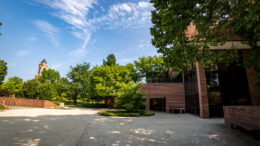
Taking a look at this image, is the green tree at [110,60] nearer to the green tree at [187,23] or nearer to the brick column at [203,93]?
the brick column at [203,93]

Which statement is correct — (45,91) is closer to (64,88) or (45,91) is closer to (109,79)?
(64,88)

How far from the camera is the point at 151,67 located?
101 ft

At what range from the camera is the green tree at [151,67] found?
3022 cm

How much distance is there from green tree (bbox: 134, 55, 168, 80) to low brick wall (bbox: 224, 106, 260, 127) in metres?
22.7

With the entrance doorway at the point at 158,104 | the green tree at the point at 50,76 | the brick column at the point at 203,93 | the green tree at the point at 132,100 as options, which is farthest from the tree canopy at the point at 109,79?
the green tree at the point at 50,76

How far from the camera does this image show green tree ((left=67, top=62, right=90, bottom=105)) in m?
32.3

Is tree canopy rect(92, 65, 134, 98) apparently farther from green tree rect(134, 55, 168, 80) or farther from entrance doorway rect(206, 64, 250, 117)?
entrance doorway rect(206, 64, 250, 117)

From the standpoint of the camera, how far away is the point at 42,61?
7488 centimetres

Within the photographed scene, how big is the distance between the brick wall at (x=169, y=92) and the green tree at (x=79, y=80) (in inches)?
728

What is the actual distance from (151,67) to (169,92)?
12772 mm

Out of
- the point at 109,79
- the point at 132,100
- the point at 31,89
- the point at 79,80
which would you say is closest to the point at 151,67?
the point at 109,79

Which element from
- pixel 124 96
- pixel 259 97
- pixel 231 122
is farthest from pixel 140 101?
pixel 259 97

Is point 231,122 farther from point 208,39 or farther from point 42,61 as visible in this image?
point 42,61

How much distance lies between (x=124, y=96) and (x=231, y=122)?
9.96 m
